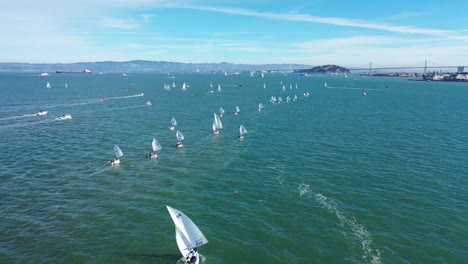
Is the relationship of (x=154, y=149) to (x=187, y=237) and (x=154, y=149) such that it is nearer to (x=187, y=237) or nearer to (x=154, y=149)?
(x=154, y=149)

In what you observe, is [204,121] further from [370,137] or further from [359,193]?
[359,193]

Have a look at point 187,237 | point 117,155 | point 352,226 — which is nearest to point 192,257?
point 187,237

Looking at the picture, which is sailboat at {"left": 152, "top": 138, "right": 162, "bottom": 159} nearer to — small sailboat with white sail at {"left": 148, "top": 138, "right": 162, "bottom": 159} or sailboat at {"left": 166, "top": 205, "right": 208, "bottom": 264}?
small sailboat with white sail at {"left": 148, "top": 138, "right": 162, "bottom": 159}

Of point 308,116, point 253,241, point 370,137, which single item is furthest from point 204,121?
point 253,241

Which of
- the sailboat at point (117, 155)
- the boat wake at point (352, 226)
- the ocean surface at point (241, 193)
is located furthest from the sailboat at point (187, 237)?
the sailboat at point (117, 155)

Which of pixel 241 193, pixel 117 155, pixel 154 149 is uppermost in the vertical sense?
pixel 154 149

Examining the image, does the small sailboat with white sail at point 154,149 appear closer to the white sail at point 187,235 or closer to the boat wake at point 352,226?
the boat wake at point 352,226
